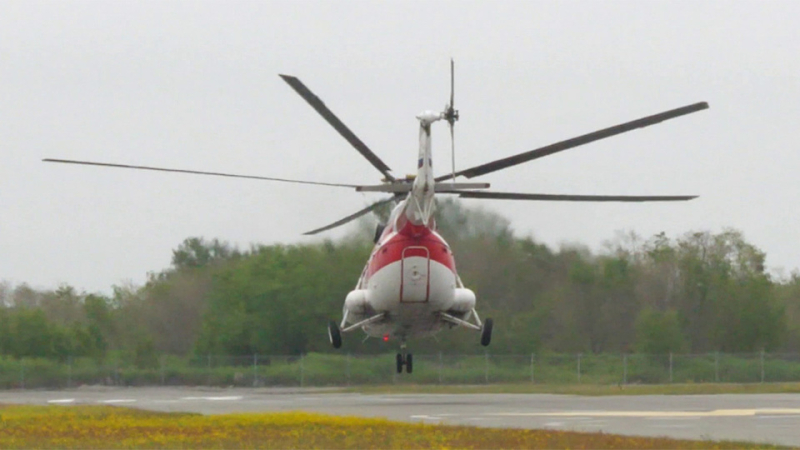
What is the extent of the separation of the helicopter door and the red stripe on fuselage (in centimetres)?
3

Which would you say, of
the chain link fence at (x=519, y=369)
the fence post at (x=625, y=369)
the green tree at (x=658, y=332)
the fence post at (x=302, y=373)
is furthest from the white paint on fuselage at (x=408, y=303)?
the green tree at (x=658, y=332)

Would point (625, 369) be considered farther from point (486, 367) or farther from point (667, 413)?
point (667, 413)

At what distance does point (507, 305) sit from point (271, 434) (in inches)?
1120

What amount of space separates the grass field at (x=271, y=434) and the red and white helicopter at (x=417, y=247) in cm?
252

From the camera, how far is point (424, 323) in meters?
31.2

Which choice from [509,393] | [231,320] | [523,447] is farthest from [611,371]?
[523,447]

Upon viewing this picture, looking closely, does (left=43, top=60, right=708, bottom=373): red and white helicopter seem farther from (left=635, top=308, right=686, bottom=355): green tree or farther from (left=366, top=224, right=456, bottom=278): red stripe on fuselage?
(left=635, top=308, right=686, bottom=355): green tree

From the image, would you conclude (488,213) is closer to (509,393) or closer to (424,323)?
→ (509,393)

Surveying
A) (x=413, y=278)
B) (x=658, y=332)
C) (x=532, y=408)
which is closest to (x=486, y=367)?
(x=658, y=332)

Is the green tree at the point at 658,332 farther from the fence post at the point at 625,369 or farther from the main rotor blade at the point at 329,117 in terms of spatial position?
the main rotor blade at the point at 329,117

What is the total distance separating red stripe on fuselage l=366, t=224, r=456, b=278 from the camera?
29.2 m

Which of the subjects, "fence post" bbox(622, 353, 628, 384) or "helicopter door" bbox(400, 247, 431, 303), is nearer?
"helicopter door" bbox(400, 247, 431, 303)

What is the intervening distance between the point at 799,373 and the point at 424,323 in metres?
31.1

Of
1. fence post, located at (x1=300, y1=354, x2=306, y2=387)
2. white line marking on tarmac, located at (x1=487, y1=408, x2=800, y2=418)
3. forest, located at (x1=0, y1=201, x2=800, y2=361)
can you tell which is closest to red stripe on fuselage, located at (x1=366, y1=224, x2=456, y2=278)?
white line marking on tarmac, located at (x1=487, y1=408, x2=800, y2=418)
